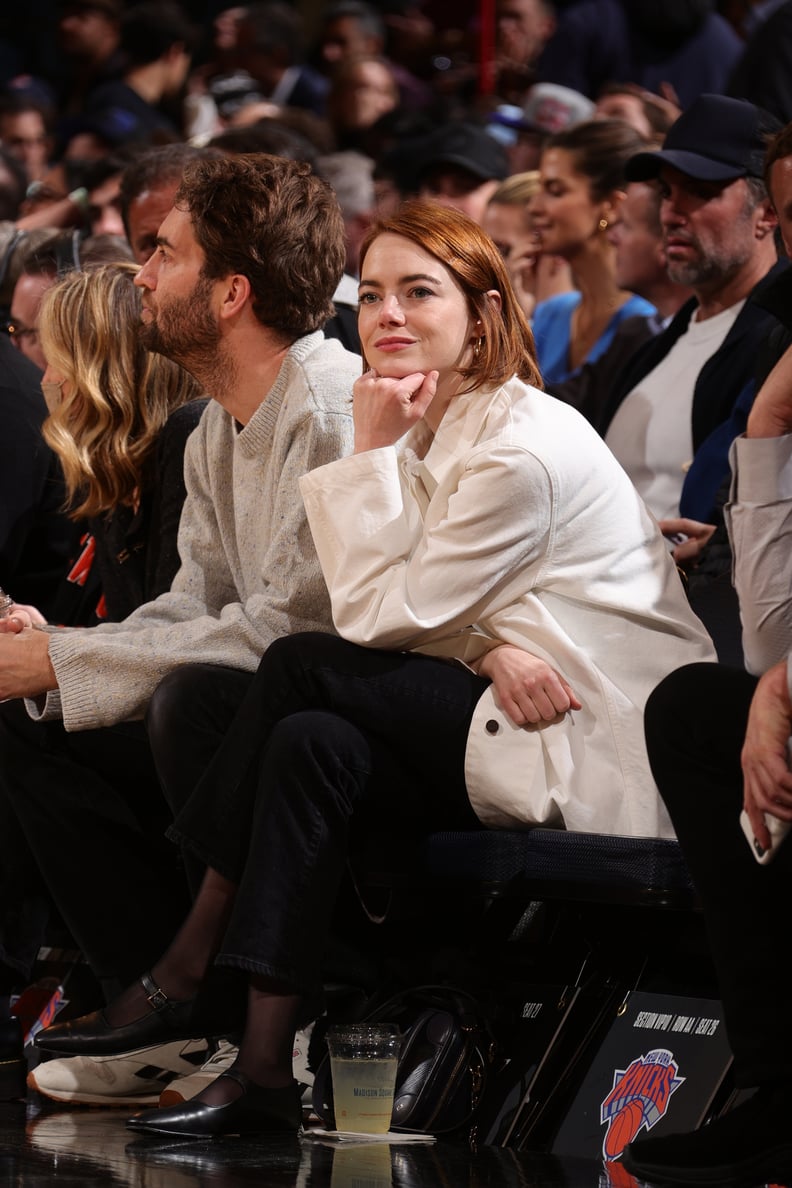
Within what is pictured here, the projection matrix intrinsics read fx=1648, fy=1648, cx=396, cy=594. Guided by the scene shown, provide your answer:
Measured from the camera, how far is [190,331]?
3.11 m

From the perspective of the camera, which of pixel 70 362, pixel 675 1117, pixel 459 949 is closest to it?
pixel 675 1117

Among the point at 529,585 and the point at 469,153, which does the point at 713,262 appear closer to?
the point at 529,585

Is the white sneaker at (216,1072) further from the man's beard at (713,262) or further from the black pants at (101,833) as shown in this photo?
the man's beard at (713,262)

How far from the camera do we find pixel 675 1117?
2254mm

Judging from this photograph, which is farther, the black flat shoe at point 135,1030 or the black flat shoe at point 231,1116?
the black flat shoe at point 135,1030

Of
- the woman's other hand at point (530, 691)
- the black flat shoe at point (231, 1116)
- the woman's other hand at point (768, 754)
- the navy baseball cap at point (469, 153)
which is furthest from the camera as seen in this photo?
the navy baseball cap at point (469, 153)

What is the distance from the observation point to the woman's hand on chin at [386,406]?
104 inches

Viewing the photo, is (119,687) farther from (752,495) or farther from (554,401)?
(752,495)

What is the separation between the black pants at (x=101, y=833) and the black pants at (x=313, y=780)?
0.55m

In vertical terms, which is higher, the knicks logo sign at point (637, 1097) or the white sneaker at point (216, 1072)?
the knicks logo sign at point (637, 1097)

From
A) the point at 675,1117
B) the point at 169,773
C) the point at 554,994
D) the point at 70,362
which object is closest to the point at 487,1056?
the point at 554,994

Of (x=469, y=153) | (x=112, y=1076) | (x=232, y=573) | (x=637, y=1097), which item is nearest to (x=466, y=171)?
(x=469, y=153)

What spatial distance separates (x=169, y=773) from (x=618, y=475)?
0.88 metres

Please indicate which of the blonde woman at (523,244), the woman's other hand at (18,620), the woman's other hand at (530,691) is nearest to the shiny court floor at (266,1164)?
the woman's other hand at (530,691)
